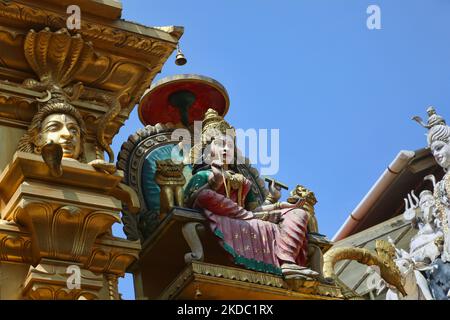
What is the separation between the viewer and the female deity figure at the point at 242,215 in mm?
10008

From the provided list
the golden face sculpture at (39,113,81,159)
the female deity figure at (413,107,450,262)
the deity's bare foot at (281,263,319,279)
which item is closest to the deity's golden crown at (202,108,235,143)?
the deity's bare foot at (281,263,319,279)

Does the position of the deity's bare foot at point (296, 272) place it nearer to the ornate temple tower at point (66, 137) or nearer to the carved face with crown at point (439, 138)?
the ornate temple tower at point (66, 137)

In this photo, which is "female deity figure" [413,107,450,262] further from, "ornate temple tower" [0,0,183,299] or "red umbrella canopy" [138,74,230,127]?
"ornate temple tower" [0,0,183,299]

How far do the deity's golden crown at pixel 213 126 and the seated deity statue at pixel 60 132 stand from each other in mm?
2005

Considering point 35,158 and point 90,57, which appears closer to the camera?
point 35,158

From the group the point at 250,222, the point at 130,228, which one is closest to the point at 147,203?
the point at 130,228

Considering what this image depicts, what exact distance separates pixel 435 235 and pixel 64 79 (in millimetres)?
8955

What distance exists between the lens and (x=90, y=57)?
377 inches

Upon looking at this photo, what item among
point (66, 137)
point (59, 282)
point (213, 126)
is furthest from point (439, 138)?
point (59, 282)

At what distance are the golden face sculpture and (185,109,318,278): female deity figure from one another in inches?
63.8

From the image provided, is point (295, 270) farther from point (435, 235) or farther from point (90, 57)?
point (435, 235)

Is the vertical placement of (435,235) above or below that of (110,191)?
above

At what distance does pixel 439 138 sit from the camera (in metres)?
16.9
